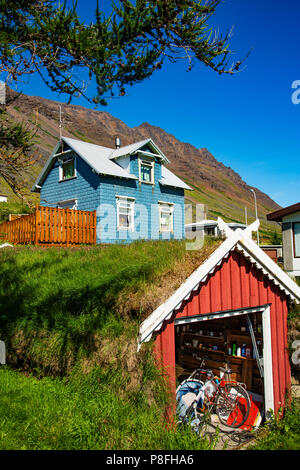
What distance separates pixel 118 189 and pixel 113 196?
2.08 feet

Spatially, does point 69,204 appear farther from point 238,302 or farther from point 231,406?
point 231,406

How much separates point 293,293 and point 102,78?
7.04 meters

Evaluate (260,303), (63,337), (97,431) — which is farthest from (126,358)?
(260,303)

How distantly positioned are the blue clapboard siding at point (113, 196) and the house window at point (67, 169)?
0.46 meters

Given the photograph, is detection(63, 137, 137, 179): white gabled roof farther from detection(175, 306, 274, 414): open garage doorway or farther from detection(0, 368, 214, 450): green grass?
detection(0, 368, 214, 450): green grass

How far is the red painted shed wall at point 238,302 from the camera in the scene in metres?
6.41

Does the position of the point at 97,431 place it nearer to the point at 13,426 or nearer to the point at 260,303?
the point at 13,426

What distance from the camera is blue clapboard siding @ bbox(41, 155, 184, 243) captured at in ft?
66.3

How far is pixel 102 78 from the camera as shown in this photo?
214 inches

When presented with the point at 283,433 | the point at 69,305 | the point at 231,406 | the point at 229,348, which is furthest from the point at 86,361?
the point at 229,348

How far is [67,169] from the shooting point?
2328 cm

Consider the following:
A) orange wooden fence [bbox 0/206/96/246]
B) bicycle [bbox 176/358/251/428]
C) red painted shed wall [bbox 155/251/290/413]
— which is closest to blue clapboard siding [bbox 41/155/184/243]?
orange wooden fence [bbox 0/206/96/246]

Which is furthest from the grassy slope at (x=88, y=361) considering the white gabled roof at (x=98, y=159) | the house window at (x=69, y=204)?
the house window at (x=69, y=204)

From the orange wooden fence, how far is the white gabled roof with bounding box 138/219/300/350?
34.8 feet
